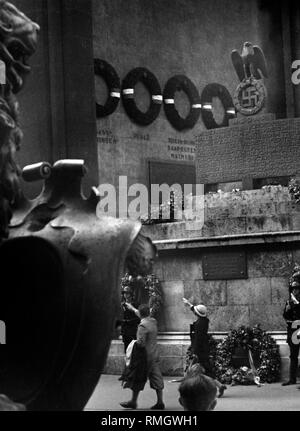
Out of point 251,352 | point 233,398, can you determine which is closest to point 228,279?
point 251,352

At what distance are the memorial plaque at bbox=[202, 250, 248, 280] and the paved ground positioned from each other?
87.4 inches

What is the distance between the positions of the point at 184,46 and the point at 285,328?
16247mm

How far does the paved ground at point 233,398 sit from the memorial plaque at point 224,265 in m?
2.22

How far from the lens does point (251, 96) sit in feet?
64.0

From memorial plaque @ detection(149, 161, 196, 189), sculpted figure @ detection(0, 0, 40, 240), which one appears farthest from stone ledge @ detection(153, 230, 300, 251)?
sculpted figure @ detection(0, 0, 40, 240)

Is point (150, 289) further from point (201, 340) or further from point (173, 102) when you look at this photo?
point (173, 102)

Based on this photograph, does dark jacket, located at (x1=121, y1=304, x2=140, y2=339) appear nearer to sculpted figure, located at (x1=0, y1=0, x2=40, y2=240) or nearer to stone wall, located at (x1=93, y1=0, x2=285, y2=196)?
stone wall, located at (x1=93, y1=0, x2=285, y2=196)

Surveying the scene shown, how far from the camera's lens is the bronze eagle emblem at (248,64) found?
19719 millimetres

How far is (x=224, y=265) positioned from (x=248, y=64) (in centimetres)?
460

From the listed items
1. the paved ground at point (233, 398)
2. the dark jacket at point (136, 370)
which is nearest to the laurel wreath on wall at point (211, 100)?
the paved ground at point (233, 398)

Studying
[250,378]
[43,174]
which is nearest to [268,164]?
[250,378]

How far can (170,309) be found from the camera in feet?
59.0
